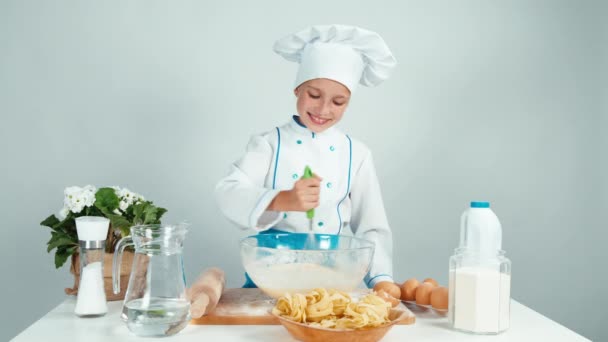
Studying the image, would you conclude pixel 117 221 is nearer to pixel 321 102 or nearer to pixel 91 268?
pixel 91 268

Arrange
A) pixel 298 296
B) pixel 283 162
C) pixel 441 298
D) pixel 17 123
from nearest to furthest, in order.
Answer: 1. pixel 298 296
2. pixel 441 298
3. pixel 283 162
4. pixel 17 123

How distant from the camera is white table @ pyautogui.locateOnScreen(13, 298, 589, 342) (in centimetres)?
107

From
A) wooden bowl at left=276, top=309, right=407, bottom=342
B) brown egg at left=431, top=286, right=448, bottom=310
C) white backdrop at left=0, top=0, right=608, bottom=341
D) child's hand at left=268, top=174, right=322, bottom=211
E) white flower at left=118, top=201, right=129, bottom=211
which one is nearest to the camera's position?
wooden bowl at left=276, top=309, right=407, bottom=342

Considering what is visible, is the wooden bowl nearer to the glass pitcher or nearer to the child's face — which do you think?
the glass pitcher

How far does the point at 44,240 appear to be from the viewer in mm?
2240

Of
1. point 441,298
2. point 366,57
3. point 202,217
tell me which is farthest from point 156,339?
point 202,217

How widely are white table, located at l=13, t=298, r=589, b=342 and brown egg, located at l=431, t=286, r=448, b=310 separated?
3 centimetres

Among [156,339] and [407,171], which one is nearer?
[156,339]

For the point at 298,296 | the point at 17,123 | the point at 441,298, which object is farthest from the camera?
the point at 17,123

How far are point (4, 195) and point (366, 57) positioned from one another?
4.63 feet

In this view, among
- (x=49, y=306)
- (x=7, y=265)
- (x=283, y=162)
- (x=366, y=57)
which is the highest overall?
(x=366, y=57)

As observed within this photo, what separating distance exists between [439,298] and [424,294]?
0.17 ft

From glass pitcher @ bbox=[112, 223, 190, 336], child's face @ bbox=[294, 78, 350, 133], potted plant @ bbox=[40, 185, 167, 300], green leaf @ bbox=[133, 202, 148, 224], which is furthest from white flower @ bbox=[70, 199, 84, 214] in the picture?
child's face @ bbox=[294, 78, 350, 133]

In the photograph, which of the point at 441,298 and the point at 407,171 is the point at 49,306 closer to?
the point at 407,171
